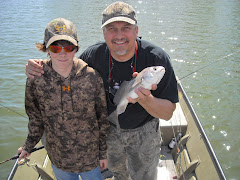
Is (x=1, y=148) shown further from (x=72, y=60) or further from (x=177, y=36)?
(x=177, y=36)

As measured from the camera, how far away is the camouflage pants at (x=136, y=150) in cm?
321

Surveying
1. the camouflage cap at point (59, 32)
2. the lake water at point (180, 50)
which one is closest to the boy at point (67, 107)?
the camouflage cap at point (59, 32)

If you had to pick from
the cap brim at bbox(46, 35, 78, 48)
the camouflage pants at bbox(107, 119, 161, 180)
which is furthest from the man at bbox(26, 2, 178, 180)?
the cap brim at bbox(46, 35, 78, 48)

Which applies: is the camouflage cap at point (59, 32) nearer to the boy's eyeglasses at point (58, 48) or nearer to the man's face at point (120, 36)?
the boy's eyeglasses at point (58, 48)

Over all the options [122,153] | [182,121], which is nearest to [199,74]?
[182,121]

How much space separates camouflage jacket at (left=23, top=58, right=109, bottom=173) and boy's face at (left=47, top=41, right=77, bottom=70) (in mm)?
93

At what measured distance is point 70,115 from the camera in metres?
2.72

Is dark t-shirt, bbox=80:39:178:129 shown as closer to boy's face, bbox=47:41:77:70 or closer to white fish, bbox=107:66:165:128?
white fish, bbox=107:66:165:128

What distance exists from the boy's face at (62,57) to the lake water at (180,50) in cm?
379

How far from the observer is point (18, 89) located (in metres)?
9.86

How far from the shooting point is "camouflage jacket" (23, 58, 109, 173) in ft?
8.66

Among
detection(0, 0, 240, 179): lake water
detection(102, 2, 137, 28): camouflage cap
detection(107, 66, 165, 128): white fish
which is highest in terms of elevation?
detection(102, 2, 137, 28): camouflage cap

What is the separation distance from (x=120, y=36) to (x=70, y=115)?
1.20 metres

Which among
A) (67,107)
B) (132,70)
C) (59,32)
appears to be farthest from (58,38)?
(132,70)
